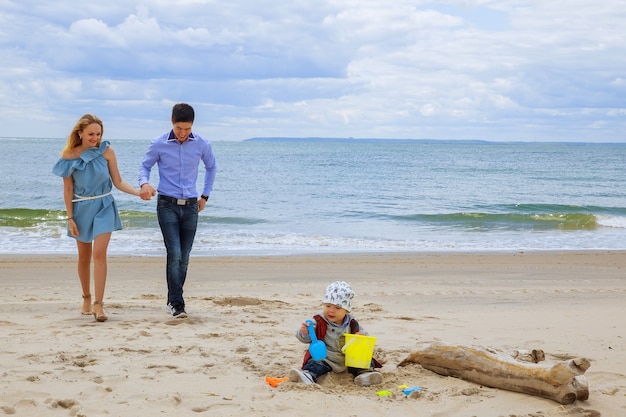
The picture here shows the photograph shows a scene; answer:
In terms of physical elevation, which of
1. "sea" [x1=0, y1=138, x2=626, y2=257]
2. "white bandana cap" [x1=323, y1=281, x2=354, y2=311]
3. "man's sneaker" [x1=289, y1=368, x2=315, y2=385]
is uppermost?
"white bandana cap" [x1=323, y1=281, x2=354, y2=311]

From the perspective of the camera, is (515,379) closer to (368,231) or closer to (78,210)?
(78,210)

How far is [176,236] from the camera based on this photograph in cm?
635

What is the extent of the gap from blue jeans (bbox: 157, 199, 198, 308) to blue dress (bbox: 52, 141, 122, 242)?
0.43 metres

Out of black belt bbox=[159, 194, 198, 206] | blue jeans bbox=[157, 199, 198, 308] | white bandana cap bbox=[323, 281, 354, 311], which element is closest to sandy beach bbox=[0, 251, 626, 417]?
A: blue jeans bbox=[157, 199, 198, 308]

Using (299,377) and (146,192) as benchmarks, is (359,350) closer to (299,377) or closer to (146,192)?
(299,377)

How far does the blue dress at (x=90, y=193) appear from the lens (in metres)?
6.09

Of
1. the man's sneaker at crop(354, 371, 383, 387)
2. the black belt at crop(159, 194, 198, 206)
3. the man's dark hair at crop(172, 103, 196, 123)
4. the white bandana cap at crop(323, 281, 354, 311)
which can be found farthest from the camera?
the black belt at crop(159, 194, 198, 206)

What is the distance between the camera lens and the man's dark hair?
6.10m

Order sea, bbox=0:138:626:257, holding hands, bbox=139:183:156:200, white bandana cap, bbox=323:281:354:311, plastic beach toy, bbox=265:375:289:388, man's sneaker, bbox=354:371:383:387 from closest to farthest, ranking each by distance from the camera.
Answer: plastic beach toy, bbox=265:375:289:388
man's sneaker, bbox=354:371:383:387
white bandana cap, bbox=323:281:354:311
holding hands, bbox=139:183:156:200
sea, bbox=0:138:626:257

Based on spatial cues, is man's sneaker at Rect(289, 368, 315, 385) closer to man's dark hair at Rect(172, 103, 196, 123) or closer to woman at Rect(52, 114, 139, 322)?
woman at Rect(52, 114, 139, 322)

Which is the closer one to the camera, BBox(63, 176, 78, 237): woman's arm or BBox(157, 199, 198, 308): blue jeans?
BBox(63, 176, 78, 237): woman's arm

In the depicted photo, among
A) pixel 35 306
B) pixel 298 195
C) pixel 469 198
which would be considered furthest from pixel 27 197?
pixel 35 306

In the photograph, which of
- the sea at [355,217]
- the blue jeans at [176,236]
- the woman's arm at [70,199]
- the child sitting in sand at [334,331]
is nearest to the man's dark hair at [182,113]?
the blue jeans at [176,236]

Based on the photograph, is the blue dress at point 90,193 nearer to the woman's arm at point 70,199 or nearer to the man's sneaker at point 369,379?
the woman's arm at point 70,199
